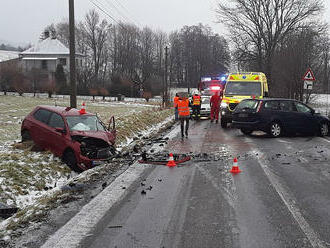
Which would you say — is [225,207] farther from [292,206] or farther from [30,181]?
[30,181]

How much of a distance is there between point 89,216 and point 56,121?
18.5 feet

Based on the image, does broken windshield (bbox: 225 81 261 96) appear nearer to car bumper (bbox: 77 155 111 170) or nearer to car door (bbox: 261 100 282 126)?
car door (bbox: 261 100 282 126)

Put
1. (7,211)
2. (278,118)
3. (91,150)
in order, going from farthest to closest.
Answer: (278,118) < (91,150) < (7,211)

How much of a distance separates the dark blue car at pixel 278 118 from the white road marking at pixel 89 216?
8344mm

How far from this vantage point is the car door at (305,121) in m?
16.0

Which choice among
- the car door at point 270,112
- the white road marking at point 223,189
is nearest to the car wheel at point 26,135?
the white road marking at point 223,189

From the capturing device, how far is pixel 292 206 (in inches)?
247

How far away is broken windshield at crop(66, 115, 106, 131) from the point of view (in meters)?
10.8

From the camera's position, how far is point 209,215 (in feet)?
19.2

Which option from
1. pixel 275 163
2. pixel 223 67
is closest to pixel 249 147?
pixel 275 163

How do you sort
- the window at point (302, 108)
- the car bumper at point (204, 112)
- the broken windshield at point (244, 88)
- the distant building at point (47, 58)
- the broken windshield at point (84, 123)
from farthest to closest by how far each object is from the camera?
the distant building at point (47, 58) < the car bumper at point (204, 112) < the broken windshield at point (244, 88) < the window at point (302, 108) < the broken windshield at point (84, 123)

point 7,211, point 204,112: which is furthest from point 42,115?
point 204,112

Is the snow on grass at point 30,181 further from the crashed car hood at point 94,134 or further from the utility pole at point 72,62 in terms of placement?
the utility pole at point 72,62

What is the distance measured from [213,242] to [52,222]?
246 cm
